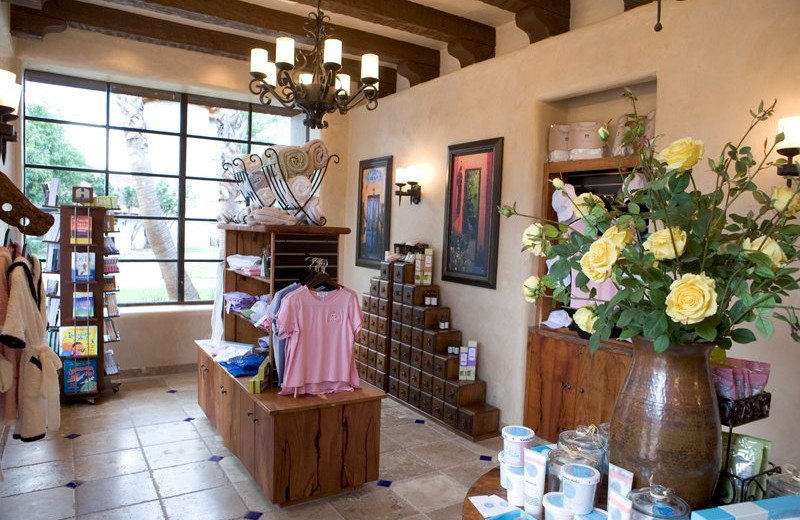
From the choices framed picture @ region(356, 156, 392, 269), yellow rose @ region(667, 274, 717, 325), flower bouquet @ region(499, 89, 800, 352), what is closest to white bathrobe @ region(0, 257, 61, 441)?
flower bouquet @ region(499, 89, 800, 352)

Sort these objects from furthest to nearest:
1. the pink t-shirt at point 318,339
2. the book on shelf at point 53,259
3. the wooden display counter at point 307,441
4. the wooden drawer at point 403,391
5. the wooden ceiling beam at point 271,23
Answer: the wooden drawer at point 403,391 < the book on shelf at point 53,259 < the wooden ceiling beam at point 271,23 < the pink t-shirt at point 318,339 < the wooden display counter at point 307,441

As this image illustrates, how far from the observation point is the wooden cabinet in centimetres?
368

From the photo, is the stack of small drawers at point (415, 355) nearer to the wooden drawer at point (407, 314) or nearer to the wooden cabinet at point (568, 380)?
the wooden drawer at point (407, 314)

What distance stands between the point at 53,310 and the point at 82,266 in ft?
1.91

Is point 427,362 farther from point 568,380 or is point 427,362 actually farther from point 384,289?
point 568,380

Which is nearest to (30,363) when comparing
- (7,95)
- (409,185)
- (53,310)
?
(7,95)

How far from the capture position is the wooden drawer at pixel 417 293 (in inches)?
205

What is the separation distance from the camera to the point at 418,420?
4953 mm

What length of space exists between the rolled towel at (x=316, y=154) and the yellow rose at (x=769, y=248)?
3.01m

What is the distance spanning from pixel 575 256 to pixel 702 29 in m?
2.81

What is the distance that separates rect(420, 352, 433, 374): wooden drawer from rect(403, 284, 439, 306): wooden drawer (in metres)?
0.51

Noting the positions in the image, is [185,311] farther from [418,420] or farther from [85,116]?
[418,420]

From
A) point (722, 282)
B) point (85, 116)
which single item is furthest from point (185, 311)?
point (722, 282)

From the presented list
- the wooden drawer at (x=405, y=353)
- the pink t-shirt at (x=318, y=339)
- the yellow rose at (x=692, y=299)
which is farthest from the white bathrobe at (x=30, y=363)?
the wooden drawer at (x=405, y=353)
